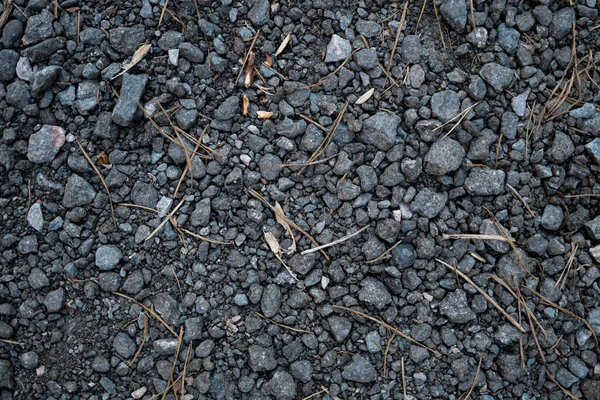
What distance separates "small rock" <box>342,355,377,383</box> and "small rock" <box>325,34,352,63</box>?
4.00 feet

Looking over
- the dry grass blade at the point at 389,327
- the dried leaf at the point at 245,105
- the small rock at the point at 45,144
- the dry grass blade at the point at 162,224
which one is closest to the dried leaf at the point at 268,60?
the dried leaf at the point at 245,105

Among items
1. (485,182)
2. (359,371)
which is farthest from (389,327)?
(485,182)

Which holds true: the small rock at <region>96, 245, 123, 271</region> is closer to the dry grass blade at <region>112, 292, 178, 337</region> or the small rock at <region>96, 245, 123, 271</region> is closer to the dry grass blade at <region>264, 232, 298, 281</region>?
the dry grass blade at <region>112, 292, 178, 337</region>

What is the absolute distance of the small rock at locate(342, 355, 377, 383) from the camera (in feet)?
7.98

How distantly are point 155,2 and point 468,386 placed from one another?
2034 millimetres

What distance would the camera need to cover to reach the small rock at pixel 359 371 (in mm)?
2432

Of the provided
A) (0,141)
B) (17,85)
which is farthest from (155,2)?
(0,141)

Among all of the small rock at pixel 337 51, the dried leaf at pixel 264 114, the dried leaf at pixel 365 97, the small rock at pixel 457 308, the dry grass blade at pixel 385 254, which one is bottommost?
the small rock at pixel 457 308

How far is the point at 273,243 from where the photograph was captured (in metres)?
2.46

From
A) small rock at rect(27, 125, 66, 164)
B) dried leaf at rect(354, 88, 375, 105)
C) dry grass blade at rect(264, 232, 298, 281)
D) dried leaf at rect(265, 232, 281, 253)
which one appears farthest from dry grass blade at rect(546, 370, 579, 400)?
small rock at rect(27, 125, 66, 164)

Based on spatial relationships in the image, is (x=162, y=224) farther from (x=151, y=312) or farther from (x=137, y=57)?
(x=137, y=57)

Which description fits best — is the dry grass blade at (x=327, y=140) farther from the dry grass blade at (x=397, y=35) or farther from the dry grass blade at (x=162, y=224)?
the dry grass blade at (x=162, y=224)

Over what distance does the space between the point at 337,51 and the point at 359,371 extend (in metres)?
1.30

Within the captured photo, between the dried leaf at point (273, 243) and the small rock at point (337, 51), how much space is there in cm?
76
